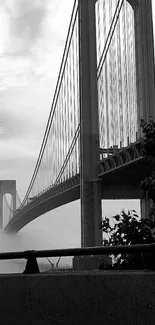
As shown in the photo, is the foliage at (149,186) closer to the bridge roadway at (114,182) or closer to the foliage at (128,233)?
A: the foliage at (128,233)

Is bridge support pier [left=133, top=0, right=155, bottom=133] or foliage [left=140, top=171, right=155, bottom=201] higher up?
bridge support pier [left=133, top=0, right=155, bottom=133]

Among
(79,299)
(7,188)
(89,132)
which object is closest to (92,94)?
(89,132)

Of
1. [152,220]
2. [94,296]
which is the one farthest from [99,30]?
[94,296]

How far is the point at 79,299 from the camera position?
3.44m

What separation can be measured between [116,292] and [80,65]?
20.0 m

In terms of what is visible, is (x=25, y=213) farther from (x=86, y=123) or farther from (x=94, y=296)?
(x=94, y=296)

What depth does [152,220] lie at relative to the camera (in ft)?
16.8

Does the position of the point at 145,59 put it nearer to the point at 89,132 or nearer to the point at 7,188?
the point at 89,132

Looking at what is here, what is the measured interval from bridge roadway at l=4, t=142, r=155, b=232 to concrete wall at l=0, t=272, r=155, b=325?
34.3 feet

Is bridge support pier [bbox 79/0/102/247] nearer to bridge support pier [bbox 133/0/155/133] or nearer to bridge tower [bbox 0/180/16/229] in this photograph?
bridge support pier [bbox 133/0/155/133]

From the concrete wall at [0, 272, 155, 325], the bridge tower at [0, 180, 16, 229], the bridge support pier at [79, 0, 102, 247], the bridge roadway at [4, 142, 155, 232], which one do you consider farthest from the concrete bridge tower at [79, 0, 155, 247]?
the bridge tower at [0, 180, 16, 229]

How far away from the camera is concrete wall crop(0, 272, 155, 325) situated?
126 inches

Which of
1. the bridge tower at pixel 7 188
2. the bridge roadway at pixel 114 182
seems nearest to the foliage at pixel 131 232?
the bridge roadway at pixel 114 182

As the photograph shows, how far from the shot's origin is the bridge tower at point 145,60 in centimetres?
2081
